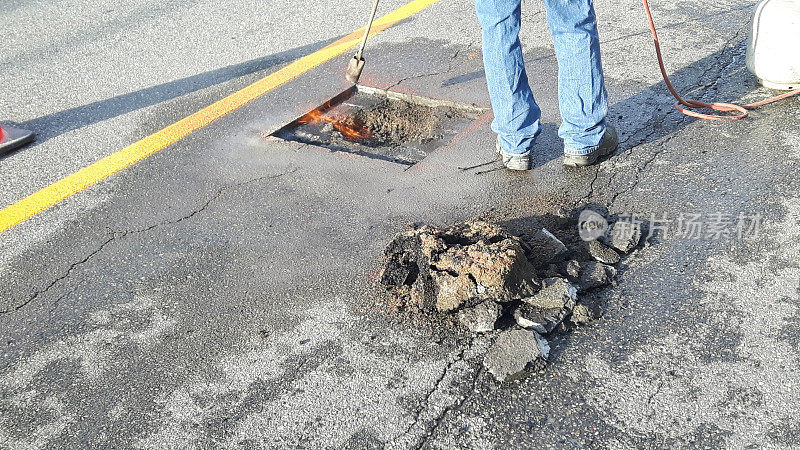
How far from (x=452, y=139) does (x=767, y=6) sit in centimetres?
204

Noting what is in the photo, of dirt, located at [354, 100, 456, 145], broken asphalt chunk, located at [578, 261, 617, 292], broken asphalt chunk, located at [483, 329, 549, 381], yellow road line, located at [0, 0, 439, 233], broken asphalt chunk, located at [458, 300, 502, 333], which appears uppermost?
yellow road line, located at [0, 0, 439, 233]

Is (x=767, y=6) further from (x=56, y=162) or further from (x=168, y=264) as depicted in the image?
(x=56, y=162)

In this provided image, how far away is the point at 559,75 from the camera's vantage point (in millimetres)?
3777

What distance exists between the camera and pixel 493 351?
2.64 m

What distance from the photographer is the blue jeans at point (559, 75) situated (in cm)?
358

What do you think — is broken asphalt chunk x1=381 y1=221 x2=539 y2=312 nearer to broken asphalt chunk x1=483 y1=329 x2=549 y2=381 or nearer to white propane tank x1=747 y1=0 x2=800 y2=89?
broken asphalt chunk x1=483 y1=329 x2=549 y2=381

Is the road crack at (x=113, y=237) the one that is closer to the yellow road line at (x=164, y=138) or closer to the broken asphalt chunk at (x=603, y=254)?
the yellow road line at (x=164, y=138)

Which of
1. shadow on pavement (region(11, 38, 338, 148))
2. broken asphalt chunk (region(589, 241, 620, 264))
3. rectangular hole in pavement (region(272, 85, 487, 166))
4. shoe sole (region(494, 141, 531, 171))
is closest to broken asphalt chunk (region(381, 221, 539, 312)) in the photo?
broken asphalt chunk (region(589, 241, 620, 264))

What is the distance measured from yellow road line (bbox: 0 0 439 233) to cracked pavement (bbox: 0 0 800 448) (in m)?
0.10

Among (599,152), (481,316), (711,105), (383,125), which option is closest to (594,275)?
(481,316)

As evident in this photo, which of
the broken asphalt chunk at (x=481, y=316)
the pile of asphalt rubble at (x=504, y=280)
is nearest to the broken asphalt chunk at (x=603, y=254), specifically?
the pile of asphalt rubble at (x=504, y=280)

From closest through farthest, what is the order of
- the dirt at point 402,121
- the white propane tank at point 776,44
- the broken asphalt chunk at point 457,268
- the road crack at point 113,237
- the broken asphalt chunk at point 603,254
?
the broken asphalt chunk at point 457,268 → the broken asphalt chunk at point 603,254 → the road crack at point 113,237 → the white propane tank at point 776,44 → the dirt at point 402,121

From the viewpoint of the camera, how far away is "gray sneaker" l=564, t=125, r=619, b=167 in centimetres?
382

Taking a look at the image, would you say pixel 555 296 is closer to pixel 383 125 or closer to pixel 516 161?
pixel 516 161
